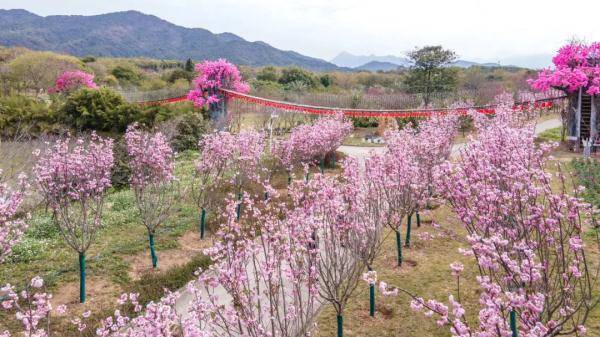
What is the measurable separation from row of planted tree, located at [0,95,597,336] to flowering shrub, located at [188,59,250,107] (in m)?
14.0

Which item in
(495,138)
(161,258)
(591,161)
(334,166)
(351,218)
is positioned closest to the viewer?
(351,218)

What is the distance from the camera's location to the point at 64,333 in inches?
278

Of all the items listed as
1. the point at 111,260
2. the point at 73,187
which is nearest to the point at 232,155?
the point at 111,260

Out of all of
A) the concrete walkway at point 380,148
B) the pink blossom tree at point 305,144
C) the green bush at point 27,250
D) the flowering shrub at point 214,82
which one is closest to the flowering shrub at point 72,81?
the flowering shrub at point 214,82

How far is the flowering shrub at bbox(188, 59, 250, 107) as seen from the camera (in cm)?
2484

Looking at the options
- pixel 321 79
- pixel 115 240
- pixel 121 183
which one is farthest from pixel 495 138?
pixel 321 79

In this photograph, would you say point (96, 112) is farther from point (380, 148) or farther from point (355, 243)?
point (355, 243)

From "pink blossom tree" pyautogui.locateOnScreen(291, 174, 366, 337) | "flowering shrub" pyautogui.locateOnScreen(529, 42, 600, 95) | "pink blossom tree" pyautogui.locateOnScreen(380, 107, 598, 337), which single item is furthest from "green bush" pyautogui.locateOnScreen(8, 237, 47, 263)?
"flowering shrub" pyautogui.locateOnScreen(529, 42, 600, 95)

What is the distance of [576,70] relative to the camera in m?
18.6

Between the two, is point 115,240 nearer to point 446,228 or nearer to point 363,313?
point 363,313

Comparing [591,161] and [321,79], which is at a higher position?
[321,79]

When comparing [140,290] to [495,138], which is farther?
[140,290]

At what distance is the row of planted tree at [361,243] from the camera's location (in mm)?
3697

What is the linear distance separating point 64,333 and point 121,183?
1181 cm
